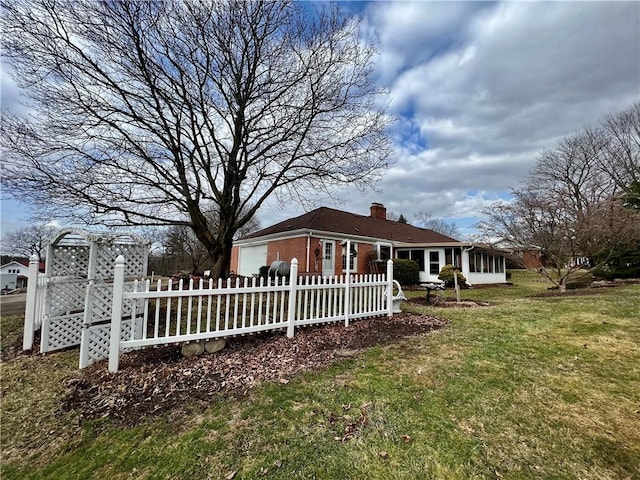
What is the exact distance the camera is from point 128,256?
5133 millimetres

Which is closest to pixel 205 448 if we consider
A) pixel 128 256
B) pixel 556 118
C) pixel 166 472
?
pixel 166 472

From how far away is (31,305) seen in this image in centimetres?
545

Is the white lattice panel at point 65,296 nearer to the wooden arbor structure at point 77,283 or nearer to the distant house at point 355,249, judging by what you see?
the wooden arbor structure at point 77,283

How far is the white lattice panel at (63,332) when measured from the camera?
204 inches

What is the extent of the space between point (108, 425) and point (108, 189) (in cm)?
744

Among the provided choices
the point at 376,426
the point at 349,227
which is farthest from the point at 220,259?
the point at 349,227

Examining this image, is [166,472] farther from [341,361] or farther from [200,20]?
[200,20]

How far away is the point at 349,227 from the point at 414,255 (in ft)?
14.9

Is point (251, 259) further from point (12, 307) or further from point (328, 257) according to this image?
point (12, 307)

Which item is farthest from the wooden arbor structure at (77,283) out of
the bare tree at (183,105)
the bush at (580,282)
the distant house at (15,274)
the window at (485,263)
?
the distant house at (15,274)

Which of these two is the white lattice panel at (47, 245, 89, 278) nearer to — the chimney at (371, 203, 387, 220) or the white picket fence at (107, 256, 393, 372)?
the white picket fence at (107, 256, 393, 372)

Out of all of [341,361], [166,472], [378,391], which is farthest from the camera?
[341,361]

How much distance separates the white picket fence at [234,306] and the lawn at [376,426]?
38.8 inches

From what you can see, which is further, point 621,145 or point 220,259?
point 621,145
